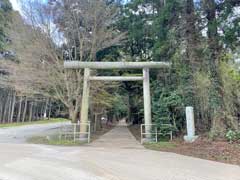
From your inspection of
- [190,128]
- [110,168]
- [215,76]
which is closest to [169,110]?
[190,128]

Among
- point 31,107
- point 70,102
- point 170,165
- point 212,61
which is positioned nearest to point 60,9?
point 70,102

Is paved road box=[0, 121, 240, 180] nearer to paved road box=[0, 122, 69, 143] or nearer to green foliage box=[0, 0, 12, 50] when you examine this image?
paved road box=[0, 122, 69, 143]

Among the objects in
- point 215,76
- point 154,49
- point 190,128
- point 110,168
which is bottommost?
point 110,168

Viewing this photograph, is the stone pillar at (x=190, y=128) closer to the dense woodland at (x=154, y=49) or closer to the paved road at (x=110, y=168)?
the dense woodland at (x=154, y=49)

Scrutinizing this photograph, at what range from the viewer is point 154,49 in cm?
1709

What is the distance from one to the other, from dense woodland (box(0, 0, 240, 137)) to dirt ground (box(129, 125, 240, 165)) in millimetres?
1020

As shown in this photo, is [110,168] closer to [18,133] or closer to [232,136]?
[232,136]

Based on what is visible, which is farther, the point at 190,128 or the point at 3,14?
the point at 3,14

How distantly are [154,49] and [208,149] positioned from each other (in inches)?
323

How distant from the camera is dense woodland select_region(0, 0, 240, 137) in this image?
43.0 feet

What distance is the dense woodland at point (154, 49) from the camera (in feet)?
43.0

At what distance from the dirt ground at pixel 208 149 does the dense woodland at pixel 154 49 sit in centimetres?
102

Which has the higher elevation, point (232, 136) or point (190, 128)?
point (190, 128)

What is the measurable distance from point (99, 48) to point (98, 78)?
3104mm
